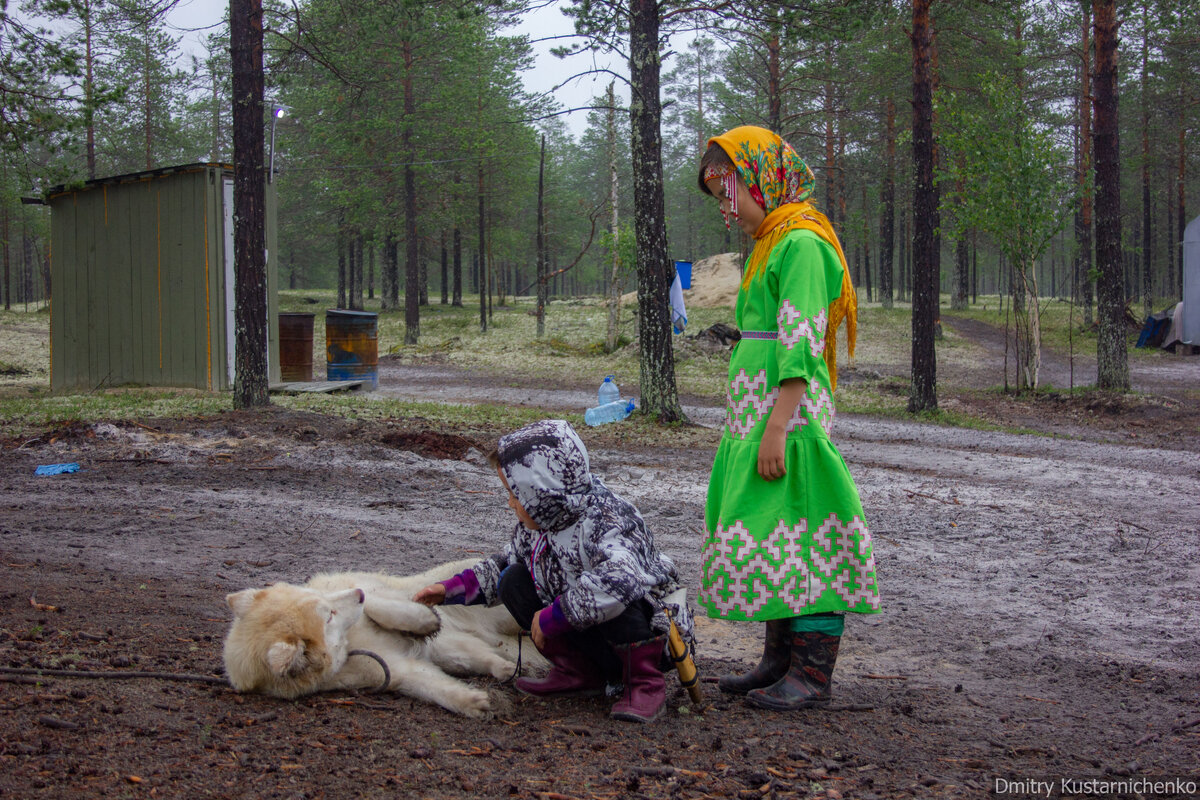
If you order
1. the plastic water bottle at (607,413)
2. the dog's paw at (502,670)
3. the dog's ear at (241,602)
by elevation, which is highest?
the plastic water bottle at (607,413)

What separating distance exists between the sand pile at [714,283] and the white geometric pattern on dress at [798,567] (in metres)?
29.5

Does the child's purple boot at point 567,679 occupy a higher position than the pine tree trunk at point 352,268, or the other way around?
the pine tree trunk at point 352,268

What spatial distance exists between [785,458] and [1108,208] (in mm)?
14766

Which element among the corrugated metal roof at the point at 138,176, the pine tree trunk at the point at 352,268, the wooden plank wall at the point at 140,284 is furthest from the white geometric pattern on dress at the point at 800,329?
the pine tree trunk at the point at 352,268

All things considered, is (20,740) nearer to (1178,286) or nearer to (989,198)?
(989,198)

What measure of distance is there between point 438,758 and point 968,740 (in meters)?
1.78

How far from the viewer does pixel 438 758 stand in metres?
2.63

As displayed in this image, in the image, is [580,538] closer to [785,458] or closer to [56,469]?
[785,458]

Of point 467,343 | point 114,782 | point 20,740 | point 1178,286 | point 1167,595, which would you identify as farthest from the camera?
point 1178,286

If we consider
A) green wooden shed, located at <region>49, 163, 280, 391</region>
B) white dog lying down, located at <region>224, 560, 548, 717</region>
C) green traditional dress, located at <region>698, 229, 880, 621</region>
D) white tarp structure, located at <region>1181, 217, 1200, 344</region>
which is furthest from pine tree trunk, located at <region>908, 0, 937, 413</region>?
white tarp structure, located at <region>1181, 217, 1200, 344</region>

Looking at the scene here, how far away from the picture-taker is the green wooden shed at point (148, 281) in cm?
1483

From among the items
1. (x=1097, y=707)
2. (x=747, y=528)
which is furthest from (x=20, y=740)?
(x=1097, y=707)

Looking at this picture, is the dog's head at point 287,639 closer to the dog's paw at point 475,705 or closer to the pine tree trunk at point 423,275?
the dog's paw at point 475,705

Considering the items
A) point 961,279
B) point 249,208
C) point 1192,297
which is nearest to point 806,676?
point 249,208
